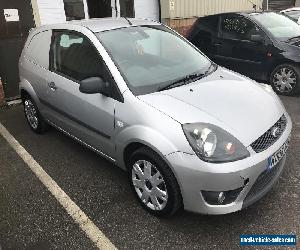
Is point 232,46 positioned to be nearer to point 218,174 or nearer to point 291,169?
point 291,169

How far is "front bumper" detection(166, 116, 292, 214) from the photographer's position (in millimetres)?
2770

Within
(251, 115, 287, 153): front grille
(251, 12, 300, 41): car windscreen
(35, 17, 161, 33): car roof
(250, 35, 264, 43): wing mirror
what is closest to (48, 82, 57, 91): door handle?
(35, 17, 161, 33): car roof

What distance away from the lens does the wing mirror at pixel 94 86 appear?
3.41 m

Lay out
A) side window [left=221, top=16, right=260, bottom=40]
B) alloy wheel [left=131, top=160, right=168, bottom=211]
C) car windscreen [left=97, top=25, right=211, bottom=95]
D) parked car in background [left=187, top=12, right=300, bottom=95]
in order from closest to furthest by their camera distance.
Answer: alloy wheel [left=131, top=160, right=168, bottom=211], car windscreen [left=97, top=25, right=211, bottom=95], parked car in background [left=187, top=12, right=300, bottom=95], side window [left=221, top=16, right=260, bottom=40]

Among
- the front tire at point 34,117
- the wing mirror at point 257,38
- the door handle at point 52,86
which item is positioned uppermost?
the wing mirror at point 257,38

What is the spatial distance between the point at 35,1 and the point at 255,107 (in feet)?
18.1

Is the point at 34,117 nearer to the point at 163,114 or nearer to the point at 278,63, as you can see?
the point at 163,114

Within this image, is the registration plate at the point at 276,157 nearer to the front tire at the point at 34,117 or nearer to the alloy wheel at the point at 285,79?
the front tire at the point at 34,117

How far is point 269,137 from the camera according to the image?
122 inches

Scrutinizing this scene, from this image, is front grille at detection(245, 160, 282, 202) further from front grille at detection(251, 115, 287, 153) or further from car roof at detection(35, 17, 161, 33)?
car roof at detection(35, 17, 161, 33)

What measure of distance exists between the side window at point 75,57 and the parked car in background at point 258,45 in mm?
3975

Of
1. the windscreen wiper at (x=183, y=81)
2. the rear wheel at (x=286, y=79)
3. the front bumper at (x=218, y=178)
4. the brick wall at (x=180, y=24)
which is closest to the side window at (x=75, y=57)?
the windscreen wiper at (x=183, y=81)

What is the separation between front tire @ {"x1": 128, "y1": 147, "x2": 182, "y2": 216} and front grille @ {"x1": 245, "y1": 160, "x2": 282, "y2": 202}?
0.62 metres

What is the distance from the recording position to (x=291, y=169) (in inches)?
158
